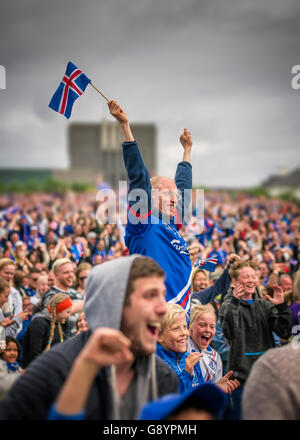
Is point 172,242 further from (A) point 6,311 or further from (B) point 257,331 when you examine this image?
(A) point 6,311

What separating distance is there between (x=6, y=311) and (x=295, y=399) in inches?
189

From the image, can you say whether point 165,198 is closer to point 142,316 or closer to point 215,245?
point 142,316

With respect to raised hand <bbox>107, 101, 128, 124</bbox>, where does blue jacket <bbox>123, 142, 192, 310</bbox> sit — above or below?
below

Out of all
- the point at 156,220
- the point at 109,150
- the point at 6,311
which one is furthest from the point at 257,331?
the point at 109,150

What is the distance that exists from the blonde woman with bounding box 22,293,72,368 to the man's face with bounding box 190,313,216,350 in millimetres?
1265

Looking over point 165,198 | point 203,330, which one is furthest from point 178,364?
point 165,198

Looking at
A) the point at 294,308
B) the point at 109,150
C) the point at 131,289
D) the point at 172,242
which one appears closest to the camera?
the point at 131,289

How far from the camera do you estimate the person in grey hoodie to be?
1744 millimetres

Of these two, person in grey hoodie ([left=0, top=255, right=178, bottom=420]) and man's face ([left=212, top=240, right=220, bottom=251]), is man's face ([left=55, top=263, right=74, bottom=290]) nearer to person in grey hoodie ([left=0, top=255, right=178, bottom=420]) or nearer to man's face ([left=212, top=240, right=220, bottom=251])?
person in grey hoodie ([left=0, top=255, right=178, bottom=420])

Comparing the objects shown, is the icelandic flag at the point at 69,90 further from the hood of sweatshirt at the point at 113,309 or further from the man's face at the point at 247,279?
the hood of sweatshirt at the point at 113,309

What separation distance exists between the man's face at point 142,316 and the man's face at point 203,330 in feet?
8.11

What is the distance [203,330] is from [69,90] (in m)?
2.52

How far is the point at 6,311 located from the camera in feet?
19.3

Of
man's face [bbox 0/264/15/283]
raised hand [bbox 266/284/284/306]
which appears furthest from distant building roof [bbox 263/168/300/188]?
raised hand [bbox 266/284/284/306]
